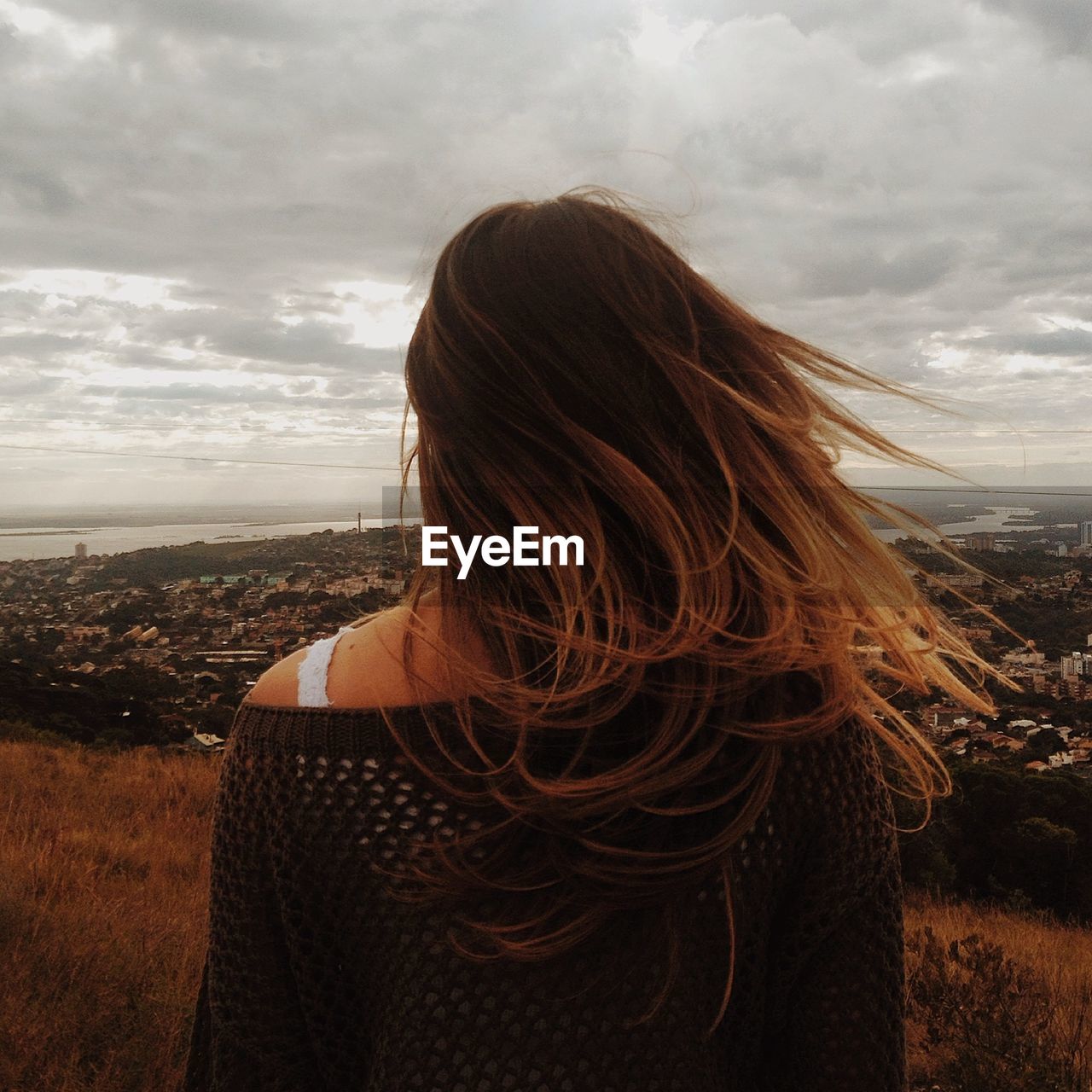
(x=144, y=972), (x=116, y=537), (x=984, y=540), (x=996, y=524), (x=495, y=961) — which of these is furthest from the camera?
(x=116, y=537)

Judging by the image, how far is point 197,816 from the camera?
16.8ft

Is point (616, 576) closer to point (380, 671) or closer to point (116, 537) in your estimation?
point (380, 671)

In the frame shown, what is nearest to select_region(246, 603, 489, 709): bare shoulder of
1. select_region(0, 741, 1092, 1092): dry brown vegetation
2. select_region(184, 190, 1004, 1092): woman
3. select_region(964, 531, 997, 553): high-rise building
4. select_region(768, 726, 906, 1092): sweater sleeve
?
select_region(184, 190, 1004, 1092): woman

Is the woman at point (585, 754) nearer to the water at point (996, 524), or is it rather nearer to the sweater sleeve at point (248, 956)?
the sweater sleeve at point (248, 956)

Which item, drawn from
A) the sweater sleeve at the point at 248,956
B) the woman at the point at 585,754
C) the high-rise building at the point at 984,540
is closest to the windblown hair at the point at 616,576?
the woman at the point at 585,754

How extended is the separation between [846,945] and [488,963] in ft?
1.29

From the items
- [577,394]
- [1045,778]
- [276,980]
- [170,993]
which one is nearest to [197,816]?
[170,993]

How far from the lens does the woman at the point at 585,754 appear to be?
33.0 inches

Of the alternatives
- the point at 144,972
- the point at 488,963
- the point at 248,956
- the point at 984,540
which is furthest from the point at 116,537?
the point at 488,963

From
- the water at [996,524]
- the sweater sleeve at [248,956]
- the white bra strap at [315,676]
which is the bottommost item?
the sweater sleeve at [248,956]

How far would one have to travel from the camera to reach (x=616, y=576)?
0.91m

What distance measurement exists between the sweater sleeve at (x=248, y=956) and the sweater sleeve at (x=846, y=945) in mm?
518

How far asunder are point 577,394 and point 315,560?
9.11 m

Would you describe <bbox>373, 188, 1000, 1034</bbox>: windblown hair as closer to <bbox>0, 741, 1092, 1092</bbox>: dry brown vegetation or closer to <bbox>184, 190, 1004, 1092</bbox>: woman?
<bbox>184, 190, 1004, 1092</bbox>: woman
